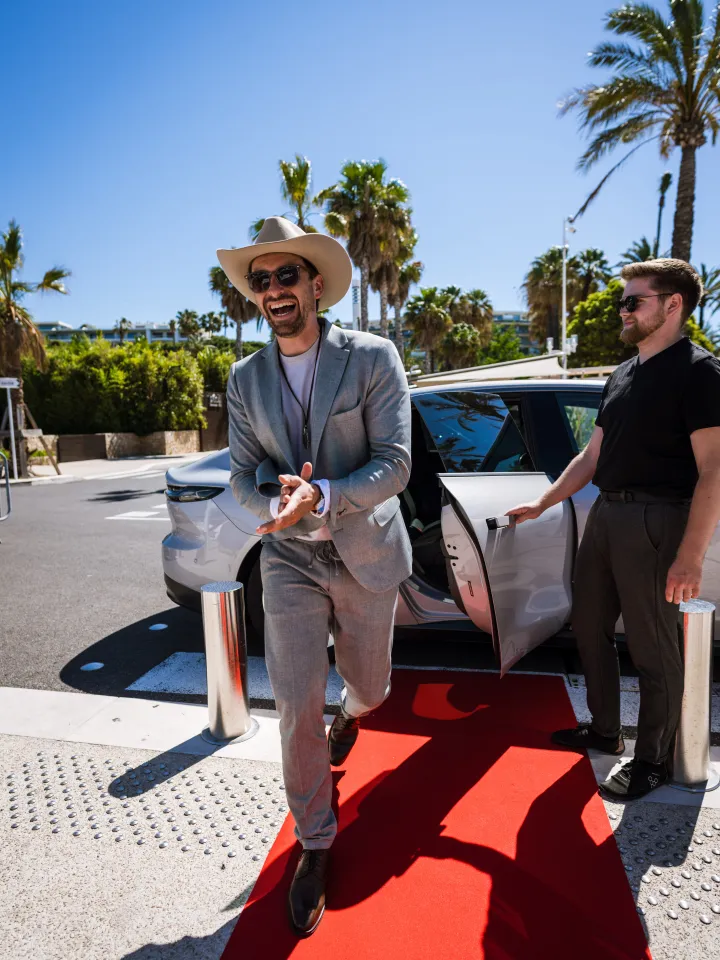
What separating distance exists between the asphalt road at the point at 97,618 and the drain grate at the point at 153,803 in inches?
30.9

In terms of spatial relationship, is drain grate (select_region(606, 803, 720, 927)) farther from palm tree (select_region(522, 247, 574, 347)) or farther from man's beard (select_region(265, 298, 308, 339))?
palm tree (select_region(522, 247, 574, 347))

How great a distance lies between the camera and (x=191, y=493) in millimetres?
3842

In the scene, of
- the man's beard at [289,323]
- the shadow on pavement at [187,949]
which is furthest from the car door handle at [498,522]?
the shadow on pavement at [187,949]

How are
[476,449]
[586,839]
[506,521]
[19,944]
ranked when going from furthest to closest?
[476,449]
[506,521]
[586,839]
[19,944]

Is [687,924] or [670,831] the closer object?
[687,924]

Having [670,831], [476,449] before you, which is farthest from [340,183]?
[670,831]

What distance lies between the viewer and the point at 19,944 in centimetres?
190

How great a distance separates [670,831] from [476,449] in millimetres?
1889

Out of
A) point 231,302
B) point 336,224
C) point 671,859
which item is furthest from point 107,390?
point 671,859

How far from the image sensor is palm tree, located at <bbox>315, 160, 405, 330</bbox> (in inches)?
868

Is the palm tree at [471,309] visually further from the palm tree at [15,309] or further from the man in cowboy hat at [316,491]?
the man in cowboy hat at [316,491]

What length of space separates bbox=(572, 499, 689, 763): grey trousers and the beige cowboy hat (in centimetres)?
132

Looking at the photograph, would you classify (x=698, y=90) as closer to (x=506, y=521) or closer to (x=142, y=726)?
(x=506, y=521)

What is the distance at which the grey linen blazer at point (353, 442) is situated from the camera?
2.09 m
